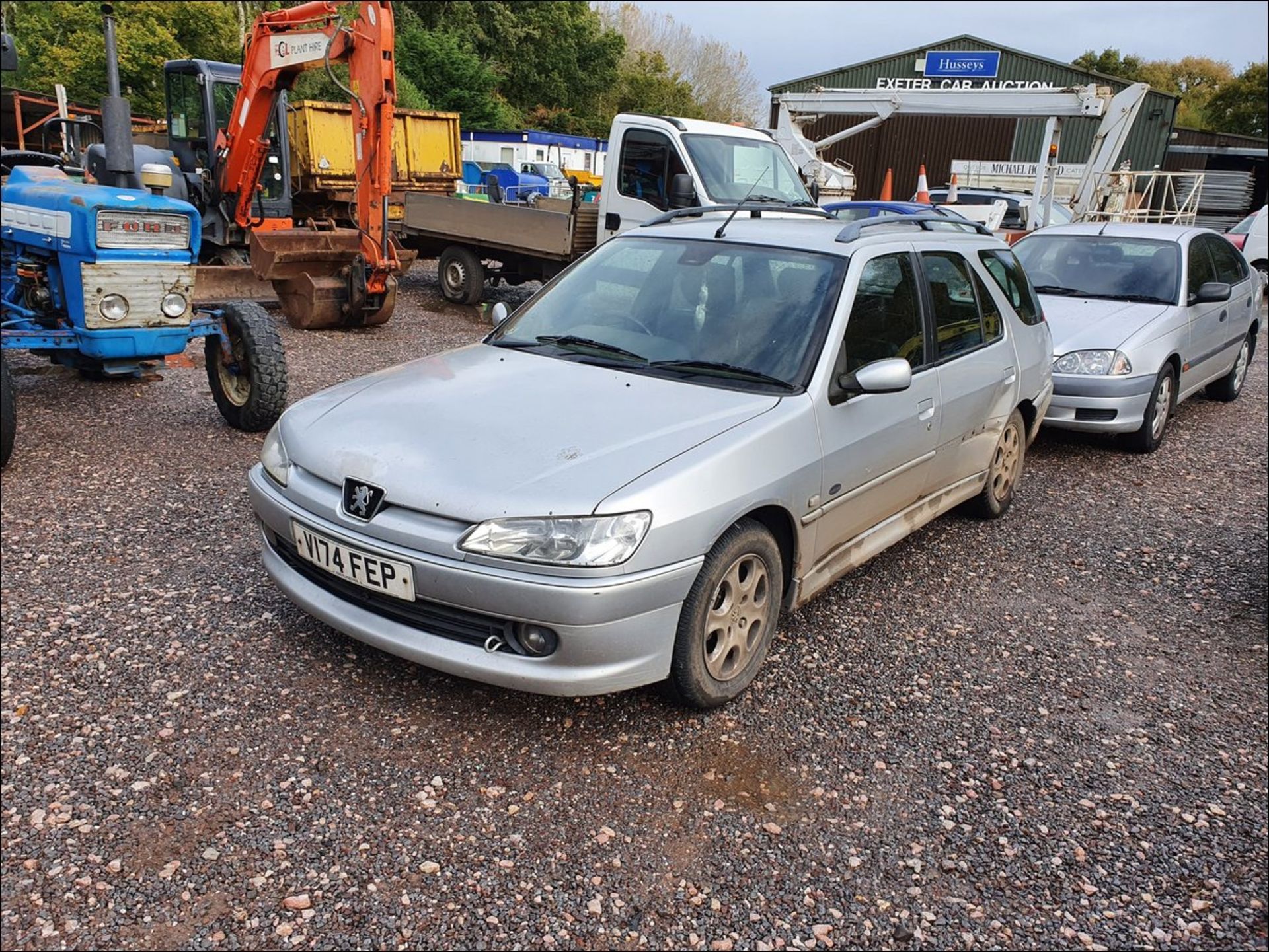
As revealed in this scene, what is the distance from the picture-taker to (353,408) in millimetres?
3746

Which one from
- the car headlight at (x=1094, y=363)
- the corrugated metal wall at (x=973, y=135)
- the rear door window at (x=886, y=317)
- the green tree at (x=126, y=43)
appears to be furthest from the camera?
the corrugated metal wall at (x=973, y=135)

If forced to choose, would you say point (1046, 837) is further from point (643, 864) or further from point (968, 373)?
point (968, 373)

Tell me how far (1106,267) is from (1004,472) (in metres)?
3.57

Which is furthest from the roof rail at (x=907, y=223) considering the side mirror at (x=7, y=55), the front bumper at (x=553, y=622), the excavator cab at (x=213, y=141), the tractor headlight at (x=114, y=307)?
the excavator cab at (x=213, y=141)

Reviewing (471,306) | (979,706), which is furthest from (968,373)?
(471,306)

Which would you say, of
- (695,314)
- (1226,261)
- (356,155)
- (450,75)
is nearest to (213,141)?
(356,155)

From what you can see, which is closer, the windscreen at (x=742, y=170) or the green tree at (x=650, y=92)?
the windscreen at (x=742, y=170)

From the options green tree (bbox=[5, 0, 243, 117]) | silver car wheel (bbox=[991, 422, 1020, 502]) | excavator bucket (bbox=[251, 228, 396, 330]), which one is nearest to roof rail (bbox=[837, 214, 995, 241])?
silver car wheel (bbox=[991, 422, 1020, 502])

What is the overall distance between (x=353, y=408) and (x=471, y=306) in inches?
388

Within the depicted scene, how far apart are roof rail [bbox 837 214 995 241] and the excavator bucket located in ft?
22.7

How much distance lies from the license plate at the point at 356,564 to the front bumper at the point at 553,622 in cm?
3

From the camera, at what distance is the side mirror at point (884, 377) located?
12.3 feet

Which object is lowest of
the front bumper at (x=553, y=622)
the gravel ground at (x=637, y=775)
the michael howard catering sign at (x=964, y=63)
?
the gravel ground at (x=637, y=775)

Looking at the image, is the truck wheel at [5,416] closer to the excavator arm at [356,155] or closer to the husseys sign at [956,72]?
the excavator arm at [356,155]
